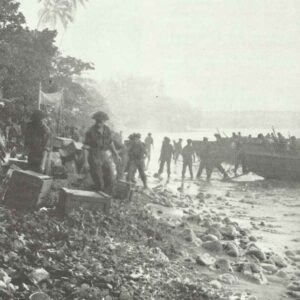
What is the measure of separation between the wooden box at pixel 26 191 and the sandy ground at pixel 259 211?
8.09 ft

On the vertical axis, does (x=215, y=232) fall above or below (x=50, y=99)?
below

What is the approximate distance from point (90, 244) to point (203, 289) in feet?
5.11

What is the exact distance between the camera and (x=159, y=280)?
16.4 ft

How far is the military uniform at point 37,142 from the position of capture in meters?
7.48

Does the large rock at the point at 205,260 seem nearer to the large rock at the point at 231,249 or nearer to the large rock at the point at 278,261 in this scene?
the large rock at the point at 231,249

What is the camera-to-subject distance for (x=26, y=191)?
6648mm

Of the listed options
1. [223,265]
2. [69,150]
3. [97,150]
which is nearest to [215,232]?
[223,265]

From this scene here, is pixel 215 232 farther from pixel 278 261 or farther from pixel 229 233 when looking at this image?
pixel 278 261

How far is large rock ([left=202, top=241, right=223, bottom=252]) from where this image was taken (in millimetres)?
6980

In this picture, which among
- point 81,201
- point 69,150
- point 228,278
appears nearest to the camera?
point 228,278

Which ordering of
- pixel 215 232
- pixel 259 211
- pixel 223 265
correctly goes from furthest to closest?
pixel 259 211, pixel 215 232, pixel 223 265

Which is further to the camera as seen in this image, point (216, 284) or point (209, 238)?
point (209, 238)

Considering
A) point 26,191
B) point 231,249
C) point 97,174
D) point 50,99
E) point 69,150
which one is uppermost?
point 50,99

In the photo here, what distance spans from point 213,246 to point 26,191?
3116 millimetres
